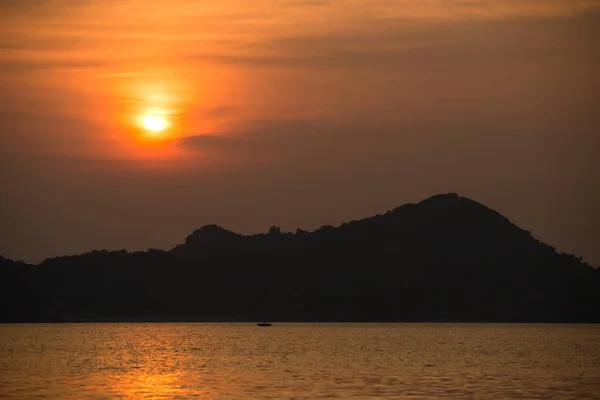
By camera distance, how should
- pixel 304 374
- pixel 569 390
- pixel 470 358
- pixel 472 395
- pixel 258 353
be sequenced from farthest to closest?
pixel 258 353 < pixel 470 358 < pixel 304 374 < pixel 569 390 < pixel 472 395

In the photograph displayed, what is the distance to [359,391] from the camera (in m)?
104

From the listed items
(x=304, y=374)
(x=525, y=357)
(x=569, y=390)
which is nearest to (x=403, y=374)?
(x=304, y=374)

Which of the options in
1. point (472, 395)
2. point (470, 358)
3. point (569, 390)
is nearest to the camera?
point (472, 395)

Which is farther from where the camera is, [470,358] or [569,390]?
[470,358]

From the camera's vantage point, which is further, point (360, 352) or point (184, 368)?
point (360, 352)

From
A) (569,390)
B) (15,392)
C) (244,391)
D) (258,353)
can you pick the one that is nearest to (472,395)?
(569,390)

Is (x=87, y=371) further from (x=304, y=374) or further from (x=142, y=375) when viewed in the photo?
(x=304, y=374)

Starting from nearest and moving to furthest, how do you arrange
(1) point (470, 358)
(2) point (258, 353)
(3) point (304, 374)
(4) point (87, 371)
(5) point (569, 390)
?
(5) point (569, 390), (3) point (304, 374), (4) point (87, 371), (1) point (470, 358), (2) point (258, 353)

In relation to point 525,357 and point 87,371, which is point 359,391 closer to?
point 87,371

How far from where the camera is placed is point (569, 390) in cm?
10794

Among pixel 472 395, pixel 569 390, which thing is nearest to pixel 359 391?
pixel 472 395

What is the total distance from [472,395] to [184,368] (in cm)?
4923

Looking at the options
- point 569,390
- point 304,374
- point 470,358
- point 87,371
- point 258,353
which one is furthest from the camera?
point 258,353

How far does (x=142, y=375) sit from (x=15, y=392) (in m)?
24.9
